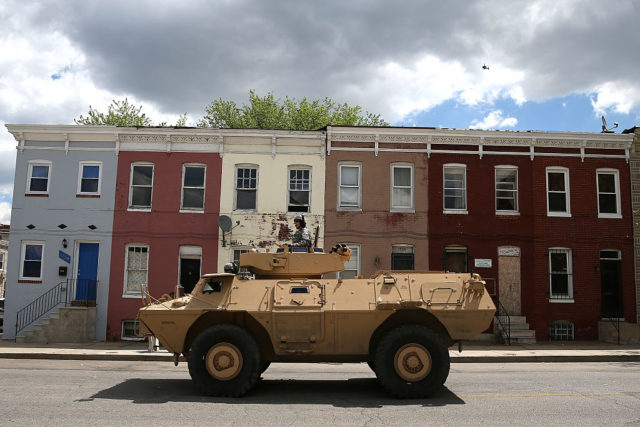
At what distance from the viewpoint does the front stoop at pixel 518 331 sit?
18094 mm

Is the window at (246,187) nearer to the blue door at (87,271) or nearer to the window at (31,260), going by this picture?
the blue door at (87,271)

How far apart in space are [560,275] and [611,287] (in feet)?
6.44

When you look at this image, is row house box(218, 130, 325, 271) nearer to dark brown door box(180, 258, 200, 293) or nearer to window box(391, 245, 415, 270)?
dark brown door box(180, 258, 200, 293)

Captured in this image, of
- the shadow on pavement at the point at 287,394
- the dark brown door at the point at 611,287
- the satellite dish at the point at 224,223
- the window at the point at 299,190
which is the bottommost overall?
the shadow on pavement at the point at 287,394

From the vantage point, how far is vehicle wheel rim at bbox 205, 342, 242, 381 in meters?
8.48

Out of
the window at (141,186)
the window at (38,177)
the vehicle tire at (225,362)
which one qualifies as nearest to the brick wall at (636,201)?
the vehicle tire at (225,362)

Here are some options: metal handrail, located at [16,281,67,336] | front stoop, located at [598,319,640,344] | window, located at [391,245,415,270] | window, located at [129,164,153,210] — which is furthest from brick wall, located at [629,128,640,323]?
metal handrail, located at [16,281,67,336]

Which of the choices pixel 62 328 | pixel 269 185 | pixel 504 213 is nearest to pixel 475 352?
pixel 504 213

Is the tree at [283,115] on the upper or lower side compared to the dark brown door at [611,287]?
upper

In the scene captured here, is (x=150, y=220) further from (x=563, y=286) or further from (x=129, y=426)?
(x=563, y=286)

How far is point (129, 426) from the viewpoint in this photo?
662cm

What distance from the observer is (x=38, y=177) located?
19609mm

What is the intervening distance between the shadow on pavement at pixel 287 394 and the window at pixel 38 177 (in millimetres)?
11885

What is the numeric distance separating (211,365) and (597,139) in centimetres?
1700
